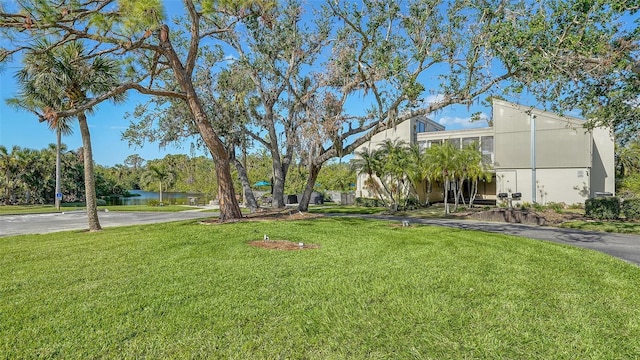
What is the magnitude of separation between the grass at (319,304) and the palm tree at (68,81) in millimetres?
5882

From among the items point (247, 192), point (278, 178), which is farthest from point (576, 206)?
point (247, 192)

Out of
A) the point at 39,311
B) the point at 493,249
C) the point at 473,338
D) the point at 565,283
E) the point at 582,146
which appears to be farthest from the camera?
the point at 582,146

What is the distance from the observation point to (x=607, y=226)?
12078 mm

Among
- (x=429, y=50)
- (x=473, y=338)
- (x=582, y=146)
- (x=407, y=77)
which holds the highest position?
(x=429, y=50)

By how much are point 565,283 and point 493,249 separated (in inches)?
88.8

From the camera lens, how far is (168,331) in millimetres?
3275

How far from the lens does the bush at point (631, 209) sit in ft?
44.7

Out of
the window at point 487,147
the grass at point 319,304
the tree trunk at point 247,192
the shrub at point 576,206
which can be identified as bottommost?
the grass at point 319,304

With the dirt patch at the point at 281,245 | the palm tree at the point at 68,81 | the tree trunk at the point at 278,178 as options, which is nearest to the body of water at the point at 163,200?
the tree trunk at the point at 278,178

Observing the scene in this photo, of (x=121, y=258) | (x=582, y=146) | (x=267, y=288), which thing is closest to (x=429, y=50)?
(x=267, y=288)

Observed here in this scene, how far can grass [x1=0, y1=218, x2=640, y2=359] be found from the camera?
9.98 feet

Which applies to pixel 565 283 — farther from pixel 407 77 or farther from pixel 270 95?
pixel 270 95

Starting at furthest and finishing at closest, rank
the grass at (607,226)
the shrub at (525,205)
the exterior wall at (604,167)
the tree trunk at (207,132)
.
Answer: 1. the exterior wall at (604,167)
2. the shrub at (525,205)
3. the grass at (607,226)
4. the tree trunk at (207,132)

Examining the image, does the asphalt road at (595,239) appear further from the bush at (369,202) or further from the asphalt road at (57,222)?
the asphalt road at (57,222)
